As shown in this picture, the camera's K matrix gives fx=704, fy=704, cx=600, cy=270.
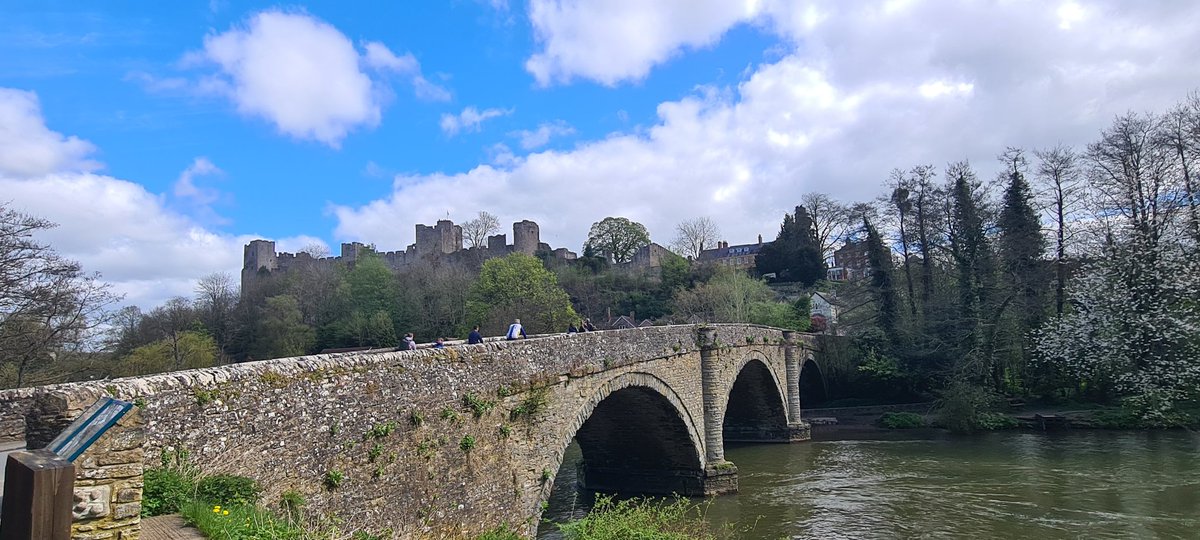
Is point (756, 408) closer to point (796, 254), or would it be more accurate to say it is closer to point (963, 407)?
point (963, 407)

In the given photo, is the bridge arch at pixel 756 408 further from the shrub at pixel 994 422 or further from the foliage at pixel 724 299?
the foliage at pixel 724 299

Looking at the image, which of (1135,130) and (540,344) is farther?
(1135,130)

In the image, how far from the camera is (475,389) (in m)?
9.22

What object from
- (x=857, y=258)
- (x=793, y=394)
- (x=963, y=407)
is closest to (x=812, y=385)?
(x=857, y=258)

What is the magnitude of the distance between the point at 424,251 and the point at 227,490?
66.3 metres

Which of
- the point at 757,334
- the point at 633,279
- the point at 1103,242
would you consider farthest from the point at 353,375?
the point at 633,279

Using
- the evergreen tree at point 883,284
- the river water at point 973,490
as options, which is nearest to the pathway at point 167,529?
the river water at point 973,490

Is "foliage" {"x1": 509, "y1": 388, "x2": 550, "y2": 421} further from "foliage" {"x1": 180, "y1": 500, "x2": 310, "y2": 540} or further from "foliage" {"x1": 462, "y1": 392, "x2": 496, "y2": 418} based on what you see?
"foliage" {"x1": 180, "y1": 500, "x2": 310, "y2": 540}

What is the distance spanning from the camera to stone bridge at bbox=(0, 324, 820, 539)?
178 inches

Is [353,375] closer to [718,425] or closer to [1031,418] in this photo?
[718,425]

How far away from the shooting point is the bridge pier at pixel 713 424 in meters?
18.9

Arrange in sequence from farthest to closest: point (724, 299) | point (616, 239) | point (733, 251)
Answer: point (733, 251), point (616, 239), point (724, 299)

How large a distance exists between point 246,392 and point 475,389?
3513 millimetres

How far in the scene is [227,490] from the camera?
5.62 m
